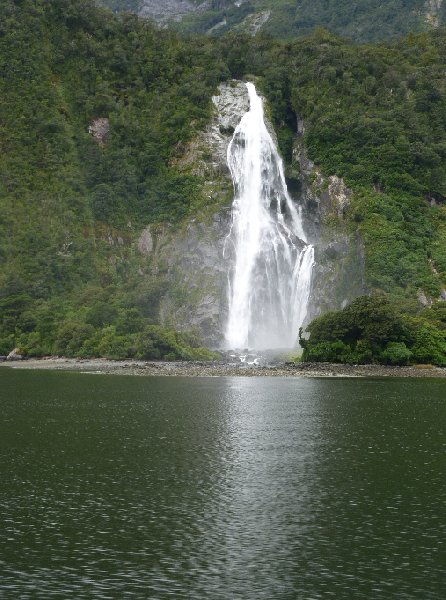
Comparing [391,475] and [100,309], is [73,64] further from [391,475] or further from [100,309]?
[391,475]

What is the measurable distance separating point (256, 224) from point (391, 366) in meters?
41.1

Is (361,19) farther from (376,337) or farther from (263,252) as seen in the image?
(376,337)

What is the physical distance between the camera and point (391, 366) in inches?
2557

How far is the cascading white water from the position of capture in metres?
92.8

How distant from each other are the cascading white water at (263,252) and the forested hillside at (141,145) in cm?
672

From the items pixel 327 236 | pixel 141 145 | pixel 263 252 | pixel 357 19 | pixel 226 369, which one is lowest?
pixel 226 369

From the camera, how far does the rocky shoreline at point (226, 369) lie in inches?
2376

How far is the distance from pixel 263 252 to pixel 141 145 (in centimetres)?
3282

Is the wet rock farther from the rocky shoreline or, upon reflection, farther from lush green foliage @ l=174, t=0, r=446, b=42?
lush green foliage @ l=174, t=0, r=446, b=42

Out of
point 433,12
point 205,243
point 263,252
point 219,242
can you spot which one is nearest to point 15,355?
point 205,243

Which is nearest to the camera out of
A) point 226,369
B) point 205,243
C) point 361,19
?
point 226,369

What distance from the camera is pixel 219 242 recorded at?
3957 inches

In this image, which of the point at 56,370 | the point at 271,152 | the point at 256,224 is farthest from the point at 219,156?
the point at 56,370

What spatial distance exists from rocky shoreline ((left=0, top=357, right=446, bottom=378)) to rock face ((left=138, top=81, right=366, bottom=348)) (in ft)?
64.6
